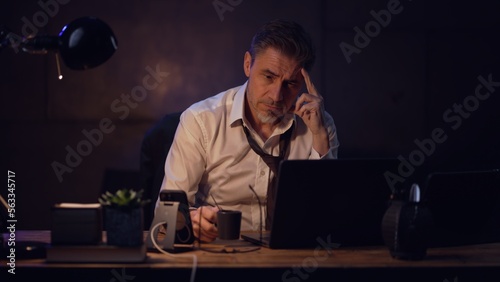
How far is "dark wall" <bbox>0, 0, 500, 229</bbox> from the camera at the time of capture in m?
3.76

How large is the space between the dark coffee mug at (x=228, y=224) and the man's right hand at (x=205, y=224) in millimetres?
34

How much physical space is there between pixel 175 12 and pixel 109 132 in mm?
771

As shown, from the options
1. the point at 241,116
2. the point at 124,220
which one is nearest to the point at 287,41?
the point at 241,116

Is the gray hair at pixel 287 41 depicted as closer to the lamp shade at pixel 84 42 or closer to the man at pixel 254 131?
the man at pixel 254 131

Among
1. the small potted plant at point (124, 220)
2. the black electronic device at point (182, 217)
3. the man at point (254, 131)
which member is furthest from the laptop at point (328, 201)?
the man at point (254, 131)

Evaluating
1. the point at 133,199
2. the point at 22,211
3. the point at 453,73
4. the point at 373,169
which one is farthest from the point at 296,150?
the point at 22,211

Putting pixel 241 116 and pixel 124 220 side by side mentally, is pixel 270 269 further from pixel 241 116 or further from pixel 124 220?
pixel 241 116

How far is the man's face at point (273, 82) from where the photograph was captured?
2811mm

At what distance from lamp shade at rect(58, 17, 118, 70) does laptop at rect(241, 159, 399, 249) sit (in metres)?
0.67

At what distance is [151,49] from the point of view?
3773 mm

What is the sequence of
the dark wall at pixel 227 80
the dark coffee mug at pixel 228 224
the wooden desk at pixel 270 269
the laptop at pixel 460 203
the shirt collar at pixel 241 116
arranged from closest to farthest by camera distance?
the wooden desk at pixel 270 269
the laptop at pixel 460 203
the dark coffee mug at pixel 228 224
the shirt collar at pixel 241 116
the dark wall at pixel 227 80

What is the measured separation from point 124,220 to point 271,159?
0.95 metres

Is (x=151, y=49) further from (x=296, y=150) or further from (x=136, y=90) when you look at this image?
(x=296, y=150)

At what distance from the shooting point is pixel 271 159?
8.93 feet
